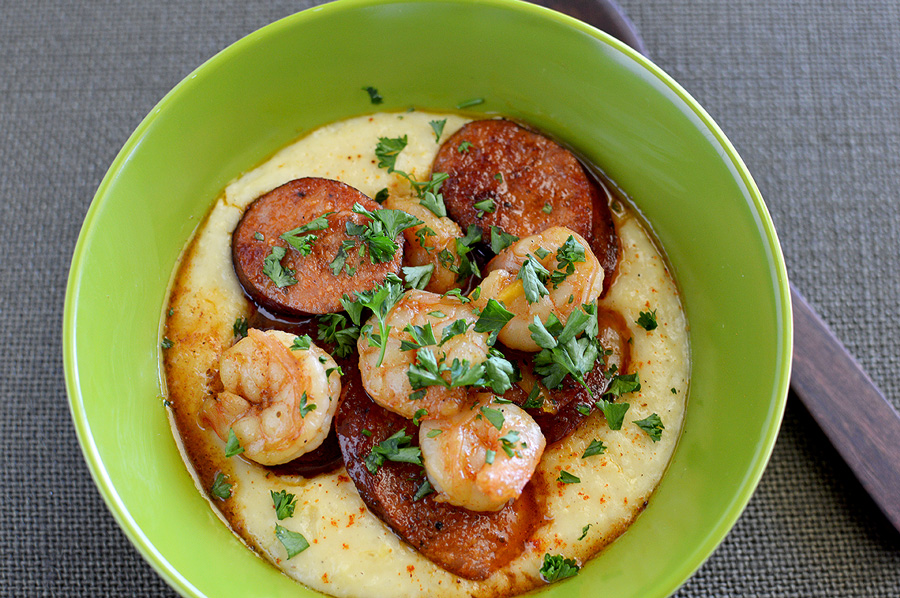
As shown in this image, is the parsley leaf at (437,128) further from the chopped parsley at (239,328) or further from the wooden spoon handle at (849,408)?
the wooden spoon handle at (849,408)

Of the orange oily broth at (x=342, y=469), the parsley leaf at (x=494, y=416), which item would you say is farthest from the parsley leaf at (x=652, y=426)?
the parsley leaf at (x=494, y=416)

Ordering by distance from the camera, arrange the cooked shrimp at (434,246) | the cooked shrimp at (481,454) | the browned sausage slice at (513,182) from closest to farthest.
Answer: the cooked shrimp at (481,454), the cooked shrimp at (434,246), the browned sausage slice at (513,182)

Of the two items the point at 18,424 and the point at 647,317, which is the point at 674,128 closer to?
the point at 647,317

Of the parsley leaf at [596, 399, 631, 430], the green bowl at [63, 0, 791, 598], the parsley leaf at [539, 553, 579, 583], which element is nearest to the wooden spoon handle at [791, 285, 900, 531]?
the green bowl at [63, 0, 791, 598]

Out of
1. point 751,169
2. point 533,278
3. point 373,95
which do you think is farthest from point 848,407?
point 373,95

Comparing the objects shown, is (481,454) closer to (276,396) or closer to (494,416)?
(494,416)

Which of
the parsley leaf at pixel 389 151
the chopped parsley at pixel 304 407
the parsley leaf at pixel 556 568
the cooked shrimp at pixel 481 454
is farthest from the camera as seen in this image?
the parsley leaf at pixel 389 151

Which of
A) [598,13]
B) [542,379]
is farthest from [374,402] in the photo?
[598,13]
